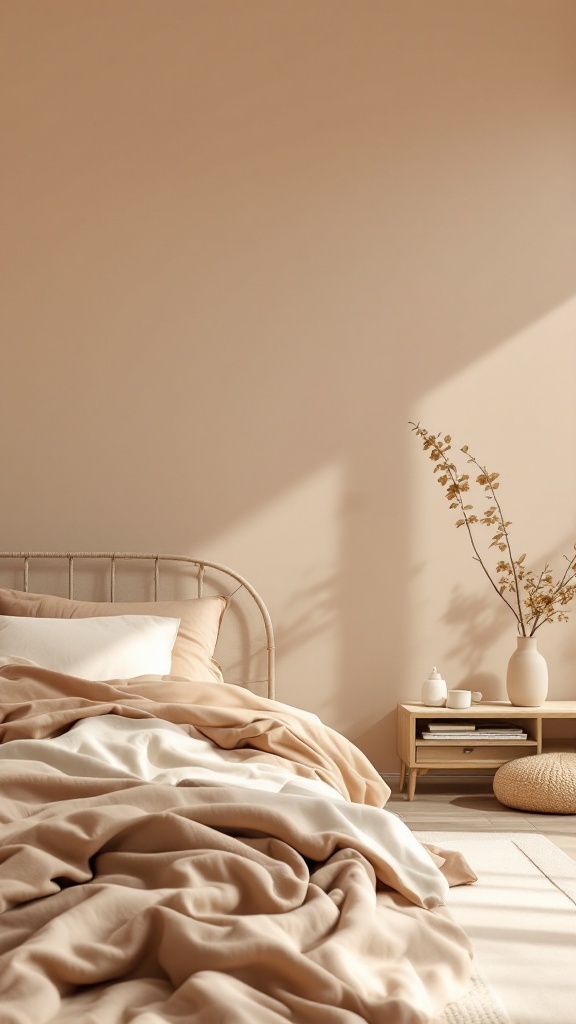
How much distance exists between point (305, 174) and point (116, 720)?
2479 millimetres

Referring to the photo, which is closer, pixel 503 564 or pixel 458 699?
pixel 458 699

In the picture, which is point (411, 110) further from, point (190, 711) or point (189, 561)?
point (190, 711)

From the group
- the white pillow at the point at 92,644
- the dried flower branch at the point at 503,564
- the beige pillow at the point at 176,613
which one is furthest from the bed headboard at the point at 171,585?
the dried flower branch at the point at 503,564

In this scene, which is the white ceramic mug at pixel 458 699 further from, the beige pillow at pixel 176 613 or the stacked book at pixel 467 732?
the beige pillow at pixel 176 613

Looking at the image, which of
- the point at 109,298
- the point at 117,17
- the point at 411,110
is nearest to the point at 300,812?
the point at 109,298

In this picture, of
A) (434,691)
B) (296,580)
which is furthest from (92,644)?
(434,691)

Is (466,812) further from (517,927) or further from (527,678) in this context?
(517,927)

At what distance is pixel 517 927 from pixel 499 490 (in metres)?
2.04

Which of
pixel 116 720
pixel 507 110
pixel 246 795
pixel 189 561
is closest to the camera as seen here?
pixel 246 795

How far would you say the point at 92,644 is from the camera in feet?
10.1

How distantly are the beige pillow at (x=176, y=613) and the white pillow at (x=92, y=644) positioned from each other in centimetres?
11

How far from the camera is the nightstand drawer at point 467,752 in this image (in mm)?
3555

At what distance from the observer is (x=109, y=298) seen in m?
3.85

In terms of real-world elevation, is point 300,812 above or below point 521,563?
below
